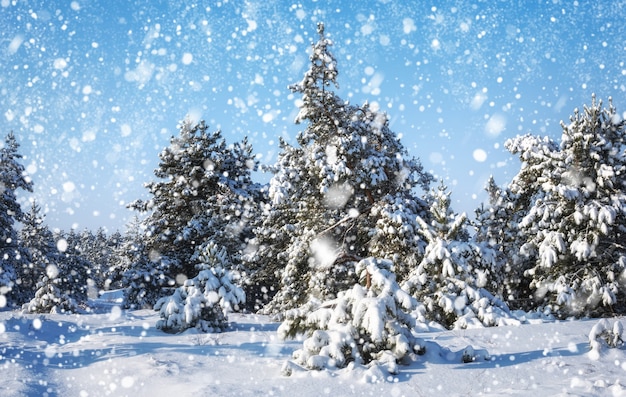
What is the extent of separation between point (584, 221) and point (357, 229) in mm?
7828

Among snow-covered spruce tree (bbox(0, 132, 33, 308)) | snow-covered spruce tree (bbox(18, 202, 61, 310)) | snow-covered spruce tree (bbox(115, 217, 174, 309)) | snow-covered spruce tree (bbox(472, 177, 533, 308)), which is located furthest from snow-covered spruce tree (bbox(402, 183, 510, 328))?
snow-covered spruce tree (bbox(18, 202, 61, 310))

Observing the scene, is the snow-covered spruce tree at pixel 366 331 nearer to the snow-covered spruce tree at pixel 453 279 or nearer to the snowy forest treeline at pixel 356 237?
the snowy forest treeline at pixel 356 237

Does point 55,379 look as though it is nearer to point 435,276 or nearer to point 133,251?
point 435,276

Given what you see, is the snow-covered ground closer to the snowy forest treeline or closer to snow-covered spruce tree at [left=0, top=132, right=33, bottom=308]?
the snowy forest treeline

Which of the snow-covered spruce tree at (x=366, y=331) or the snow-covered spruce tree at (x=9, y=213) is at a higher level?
the snow-covered spruce tree at (x=9, y=213)

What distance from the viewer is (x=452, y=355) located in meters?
6.34

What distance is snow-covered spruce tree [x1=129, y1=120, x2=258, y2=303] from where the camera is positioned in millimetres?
22281

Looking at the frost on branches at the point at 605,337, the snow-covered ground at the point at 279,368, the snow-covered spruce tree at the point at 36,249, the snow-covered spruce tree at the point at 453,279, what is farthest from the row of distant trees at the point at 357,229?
the snow-covered spruce tree at the point at 36,249

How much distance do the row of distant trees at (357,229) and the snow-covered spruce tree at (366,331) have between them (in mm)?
76

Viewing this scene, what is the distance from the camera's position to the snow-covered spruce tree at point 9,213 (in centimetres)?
2445

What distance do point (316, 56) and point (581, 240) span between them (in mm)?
11289

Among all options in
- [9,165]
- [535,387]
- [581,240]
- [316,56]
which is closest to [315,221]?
[316,56]

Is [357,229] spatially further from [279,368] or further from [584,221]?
[279,368]

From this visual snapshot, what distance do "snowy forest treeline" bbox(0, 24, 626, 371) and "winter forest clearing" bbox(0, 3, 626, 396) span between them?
6 cm
